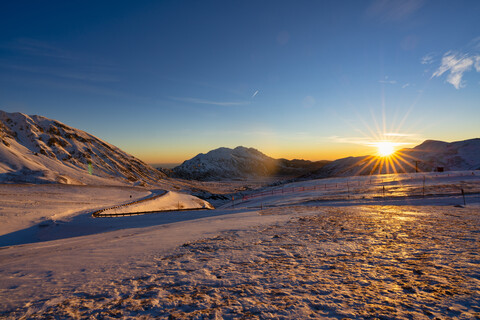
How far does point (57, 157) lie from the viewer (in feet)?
341

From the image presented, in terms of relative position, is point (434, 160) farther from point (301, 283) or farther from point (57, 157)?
point (57, 157)

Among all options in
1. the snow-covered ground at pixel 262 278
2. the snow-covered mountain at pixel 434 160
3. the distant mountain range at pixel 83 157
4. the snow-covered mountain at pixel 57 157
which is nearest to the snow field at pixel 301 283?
the snow-covered ground at pixel 262 278

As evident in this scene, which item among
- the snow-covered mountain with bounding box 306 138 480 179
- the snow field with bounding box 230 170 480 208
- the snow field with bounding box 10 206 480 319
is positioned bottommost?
the snow field with bounding box 230 170 480 208

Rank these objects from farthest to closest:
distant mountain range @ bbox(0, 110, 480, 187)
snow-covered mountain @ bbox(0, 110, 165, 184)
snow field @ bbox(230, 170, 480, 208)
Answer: distant mountain range @ bbox(0, 110, 480, 187), snow-covered mountain @ bbox(0, 110, 165, 184), snow field @ bbox(230, 170, 480, 208)

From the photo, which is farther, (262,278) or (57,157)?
(57,157)

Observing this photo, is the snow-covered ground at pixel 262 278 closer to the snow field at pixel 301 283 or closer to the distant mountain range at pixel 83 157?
the snow field at pixel 301 283

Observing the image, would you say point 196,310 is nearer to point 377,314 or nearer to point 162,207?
point 377,314

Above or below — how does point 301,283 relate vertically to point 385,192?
above

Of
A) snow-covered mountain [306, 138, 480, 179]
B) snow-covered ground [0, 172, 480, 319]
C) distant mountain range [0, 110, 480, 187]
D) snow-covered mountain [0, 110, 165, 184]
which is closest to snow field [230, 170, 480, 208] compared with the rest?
snow-covered ground [0, 172, 480, 319]

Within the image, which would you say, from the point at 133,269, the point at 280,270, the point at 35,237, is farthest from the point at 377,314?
the point at 35,237

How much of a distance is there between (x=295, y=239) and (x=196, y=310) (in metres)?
5.91

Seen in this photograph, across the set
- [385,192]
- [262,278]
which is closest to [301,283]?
[262,278]

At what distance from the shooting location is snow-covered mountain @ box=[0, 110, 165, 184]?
233ft

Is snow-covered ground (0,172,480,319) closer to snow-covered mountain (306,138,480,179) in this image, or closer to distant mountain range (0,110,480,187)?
distant mountain range (0,110,480,187)
